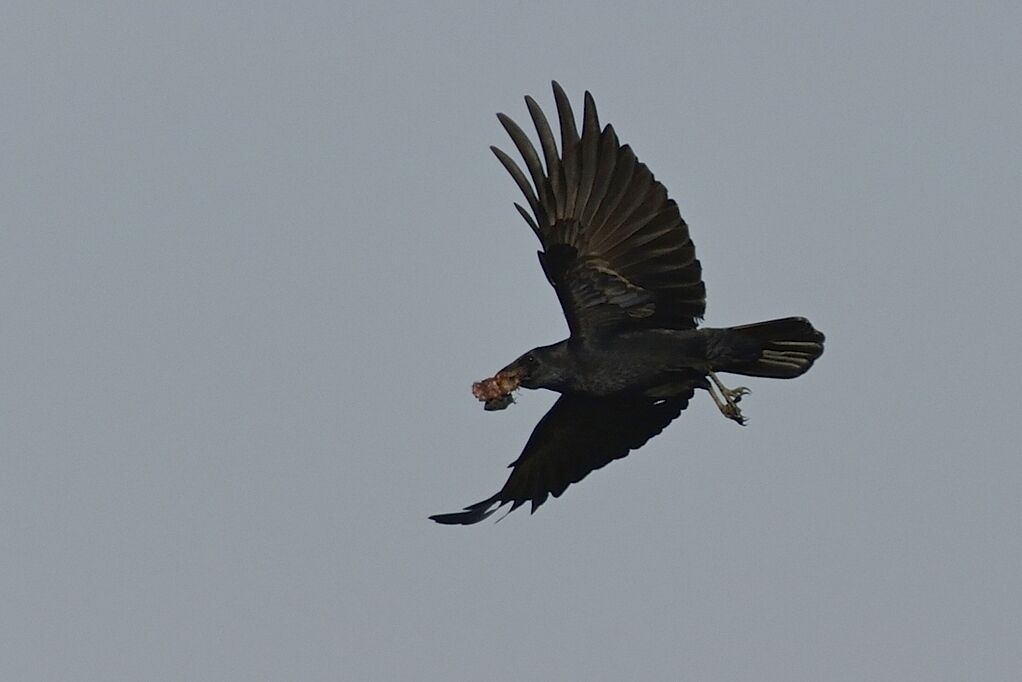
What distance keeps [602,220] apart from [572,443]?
8.55 feet

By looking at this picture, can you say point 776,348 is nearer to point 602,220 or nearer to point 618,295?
point 618,295

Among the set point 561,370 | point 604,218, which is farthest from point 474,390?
point 604,218

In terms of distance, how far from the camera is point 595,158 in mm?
→ 16844

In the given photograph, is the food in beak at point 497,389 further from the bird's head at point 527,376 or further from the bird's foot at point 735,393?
the bird's foot at point 735,393

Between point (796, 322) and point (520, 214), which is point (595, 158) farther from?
point (796, 322)

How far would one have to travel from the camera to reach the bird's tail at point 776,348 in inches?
686

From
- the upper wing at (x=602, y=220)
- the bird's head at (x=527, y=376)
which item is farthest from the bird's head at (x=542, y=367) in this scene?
the upper wing at (x=602, y=220)

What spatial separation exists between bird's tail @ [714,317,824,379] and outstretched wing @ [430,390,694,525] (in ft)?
2.66

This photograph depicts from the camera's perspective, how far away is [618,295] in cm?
1720

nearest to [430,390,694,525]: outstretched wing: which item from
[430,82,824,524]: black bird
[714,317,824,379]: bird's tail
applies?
[430,82,824,524]: black bird

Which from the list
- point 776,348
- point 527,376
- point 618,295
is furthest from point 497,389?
point 776,348

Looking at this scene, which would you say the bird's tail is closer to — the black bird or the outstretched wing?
the black bird

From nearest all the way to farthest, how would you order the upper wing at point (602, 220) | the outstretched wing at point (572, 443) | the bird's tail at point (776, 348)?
the upper wing at point (602, 220) → the bird's tail at point (776, 348) → the outstretched wing at point (572, 443)

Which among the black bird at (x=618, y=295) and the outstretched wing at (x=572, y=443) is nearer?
A: the black bird at (x=618, y=295)
